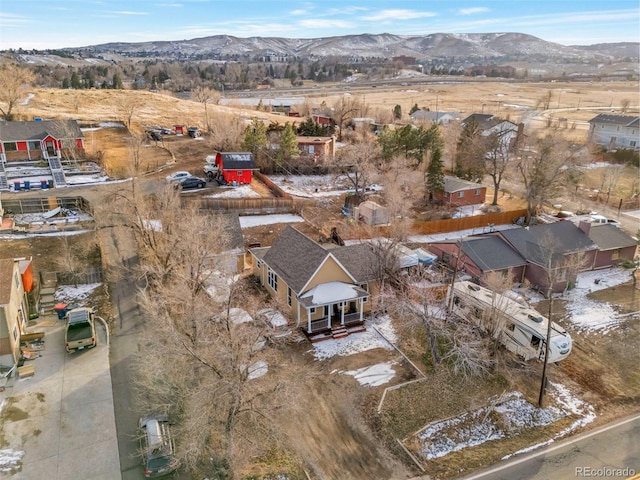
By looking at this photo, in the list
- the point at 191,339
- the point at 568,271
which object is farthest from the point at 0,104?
the point at 568,271

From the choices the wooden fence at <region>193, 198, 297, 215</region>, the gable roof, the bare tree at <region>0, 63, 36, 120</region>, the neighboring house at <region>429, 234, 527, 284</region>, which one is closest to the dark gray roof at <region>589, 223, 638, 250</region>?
the neighboring house at <region>429, 234, 527, 284</region>

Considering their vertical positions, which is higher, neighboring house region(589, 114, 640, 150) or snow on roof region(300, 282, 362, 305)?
neighboring house region(589, 114, 640, 150)

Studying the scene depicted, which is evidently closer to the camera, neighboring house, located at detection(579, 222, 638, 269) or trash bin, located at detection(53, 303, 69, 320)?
trash bin, located at detection(53, 303, 69, 320)

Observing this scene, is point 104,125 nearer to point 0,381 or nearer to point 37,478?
point 0,381

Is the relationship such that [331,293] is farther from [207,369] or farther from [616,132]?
[616,132]

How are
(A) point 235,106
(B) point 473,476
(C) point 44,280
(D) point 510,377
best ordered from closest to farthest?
1. (B) point 473,476
2. (D) point 510,377
3. (C) point 44,280
4. (A) point 235,106

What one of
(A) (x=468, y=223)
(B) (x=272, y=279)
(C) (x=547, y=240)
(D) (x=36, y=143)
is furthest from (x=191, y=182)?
(C) (x=547, y=240)

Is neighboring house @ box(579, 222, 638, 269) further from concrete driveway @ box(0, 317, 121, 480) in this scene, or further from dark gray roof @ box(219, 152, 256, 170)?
concrete driveway @ box(0, 317, 121, 480)
